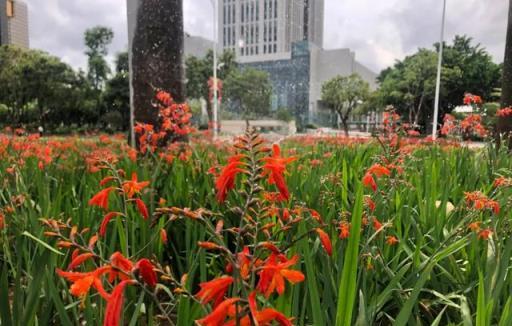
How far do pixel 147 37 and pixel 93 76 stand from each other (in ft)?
93.2

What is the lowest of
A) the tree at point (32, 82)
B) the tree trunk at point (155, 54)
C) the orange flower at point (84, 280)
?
the orange flower at point (84, 280)

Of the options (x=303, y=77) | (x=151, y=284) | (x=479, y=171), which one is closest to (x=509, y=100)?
(x=479, y=171)

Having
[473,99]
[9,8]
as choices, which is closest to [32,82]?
[9,8]

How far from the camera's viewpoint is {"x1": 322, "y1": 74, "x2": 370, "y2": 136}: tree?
39375mm

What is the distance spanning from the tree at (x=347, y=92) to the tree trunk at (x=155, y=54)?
1421 inches

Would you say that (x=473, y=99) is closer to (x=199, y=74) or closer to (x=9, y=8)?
(x=9, y=8)

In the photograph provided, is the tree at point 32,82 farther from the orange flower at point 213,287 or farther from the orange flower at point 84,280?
the orange flower at point 213,287

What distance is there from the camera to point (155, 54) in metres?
3.76

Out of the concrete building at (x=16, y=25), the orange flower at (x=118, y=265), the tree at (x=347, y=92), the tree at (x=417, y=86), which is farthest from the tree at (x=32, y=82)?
the orange flower at (x=118, y=265)

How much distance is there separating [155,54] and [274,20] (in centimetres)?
1776

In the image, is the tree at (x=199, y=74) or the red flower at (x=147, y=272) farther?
the tree at (x=199, y=74)

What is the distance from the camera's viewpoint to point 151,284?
0.58m

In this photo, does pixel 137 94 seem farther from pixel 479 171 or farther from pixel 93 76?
pixel 93 76

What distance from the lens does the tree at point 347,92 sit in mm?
39375
